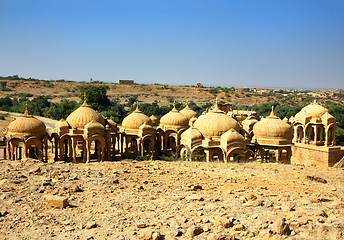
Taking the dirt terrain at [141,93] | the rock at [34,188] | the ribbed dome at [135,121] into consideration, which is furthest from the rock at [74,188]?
the dirt terrain at [141,93]

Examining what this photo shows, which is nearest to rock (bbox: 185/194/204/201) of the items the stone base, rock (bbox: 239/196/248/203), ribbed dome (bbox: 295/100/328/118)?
rock (bbox: 239/196/248/203)

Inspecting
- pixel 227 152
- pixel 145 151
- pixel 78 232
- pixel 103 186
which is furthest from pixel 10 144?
pixel 78 232

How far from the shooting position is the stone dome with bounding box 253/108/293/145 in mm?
19234

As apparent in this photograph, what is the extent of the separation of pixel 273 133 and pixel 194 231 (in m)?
14.3

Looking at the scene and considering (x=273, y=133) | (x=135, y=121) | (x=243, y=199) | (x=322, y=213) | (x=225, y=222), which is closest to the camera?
(x=225, y=222)

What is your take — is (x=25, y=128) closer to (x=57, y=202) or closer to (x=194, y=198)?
(x=57, y=202)

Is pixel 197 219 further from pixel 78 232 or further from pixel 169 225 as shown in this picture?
pixel 78 232

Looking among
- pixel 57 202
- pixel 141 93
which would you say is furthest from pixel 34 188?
pixel 141 93

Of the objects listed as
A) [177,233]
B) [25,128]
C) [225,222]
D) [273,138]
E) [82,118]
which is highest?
[82,118]

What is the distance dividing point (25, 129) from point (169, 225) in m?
13.5

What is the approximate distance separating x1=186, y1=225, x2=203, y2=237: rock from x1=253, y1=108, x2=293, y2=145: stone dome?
1408cm

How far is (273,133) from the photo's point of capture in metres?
19.2

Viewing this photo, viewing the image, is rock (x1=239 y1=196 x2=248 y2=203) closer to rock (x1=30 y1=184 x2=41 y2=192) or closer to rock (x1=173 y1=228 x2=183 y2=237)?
rock (x1=173 y1=228 x2=183 y2=237)

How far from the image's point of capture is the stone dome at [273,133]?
19.2m
